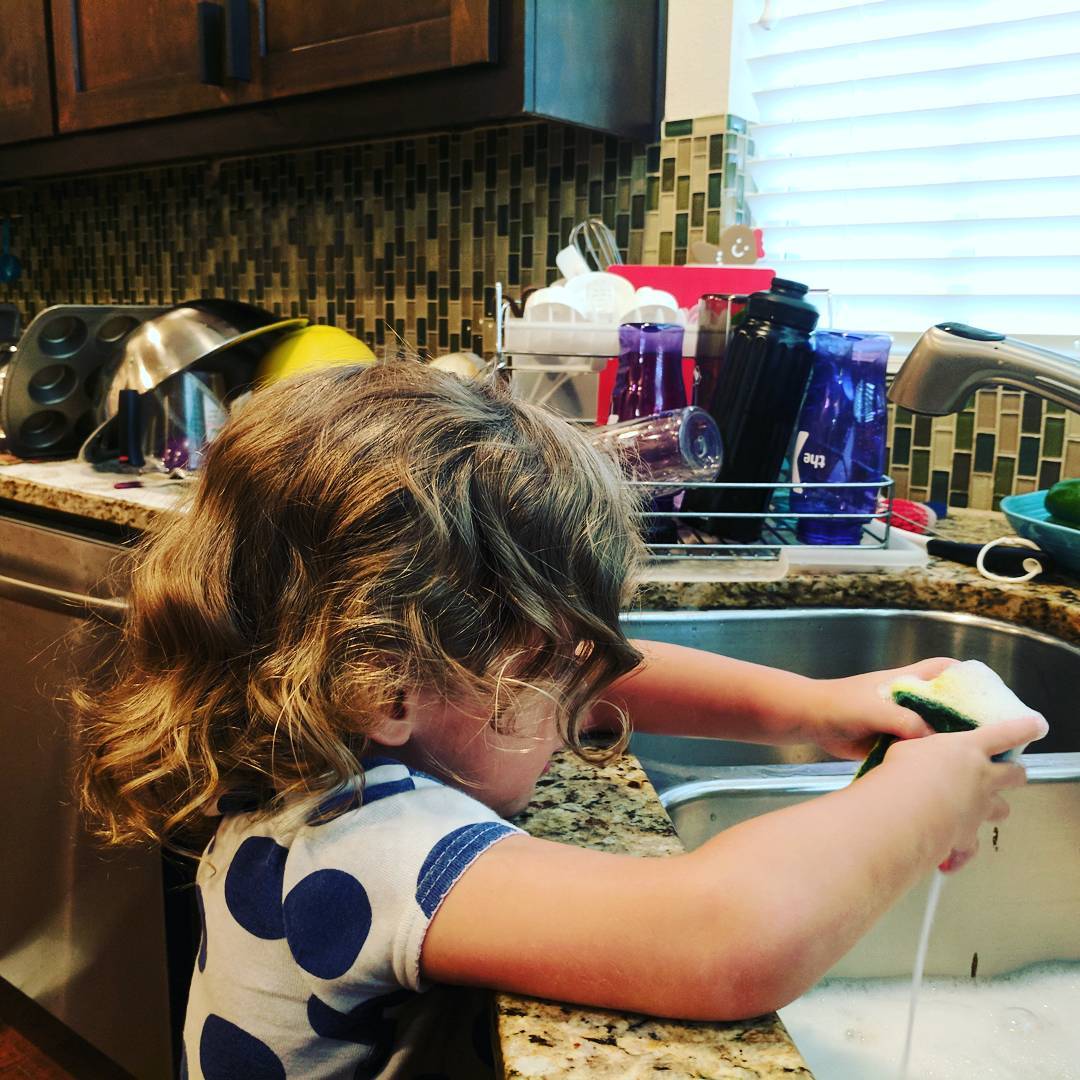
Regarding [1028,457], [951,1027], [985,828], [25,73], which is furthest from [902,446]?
[25,73]

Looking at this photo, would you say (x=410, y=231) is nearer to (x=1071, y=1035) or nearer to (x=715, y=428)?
(x=715, y=428)

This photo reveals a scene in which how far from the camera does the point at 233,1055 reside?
0.55m

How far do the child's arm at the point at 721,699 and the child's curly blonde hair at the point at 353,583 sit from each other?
164 mm

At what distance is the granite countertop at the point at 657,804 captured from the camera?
39 cm

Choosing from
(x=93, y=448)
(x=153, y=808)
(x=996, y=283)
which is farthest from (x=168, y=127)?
(x=153, y=808)

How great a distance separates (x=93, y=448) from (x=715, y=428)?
0.96 m

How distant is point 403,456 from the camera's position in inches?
21.1

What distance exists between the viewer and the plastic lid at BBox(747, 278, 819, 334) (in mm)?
1018

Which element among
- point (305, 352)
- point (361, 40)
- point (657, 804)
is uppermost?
point (361, 40)

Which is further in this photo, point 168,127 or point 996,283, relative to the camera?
point 168,127

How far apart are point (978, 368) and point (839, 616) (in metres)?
0.27

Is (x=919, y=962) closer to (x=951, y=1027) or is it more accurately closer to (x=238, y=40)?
(x=951, y=1027)

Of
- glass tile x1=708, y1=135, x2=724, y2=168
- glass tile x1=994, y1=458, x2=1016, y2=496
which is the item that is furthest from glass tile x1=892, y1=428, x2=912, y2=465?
glass tile x1=708, y1=135, x2=724, y2=168

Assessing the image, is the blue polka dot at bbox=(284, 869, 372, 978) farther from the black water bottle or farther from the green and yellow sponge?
the black water bottle
